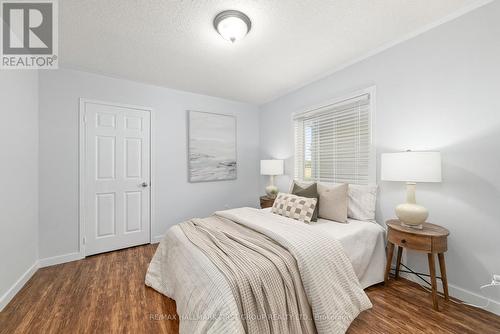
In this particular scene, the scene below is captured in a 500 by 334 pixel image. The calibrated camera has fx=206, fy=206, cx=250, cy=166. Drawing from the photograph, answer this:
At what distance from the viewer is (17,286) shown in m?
1.97

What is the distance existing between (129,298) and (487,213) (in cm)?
314

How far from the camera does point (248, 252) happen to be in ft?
4.83

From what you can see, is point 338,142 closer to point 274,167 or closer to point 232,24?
point 274,167

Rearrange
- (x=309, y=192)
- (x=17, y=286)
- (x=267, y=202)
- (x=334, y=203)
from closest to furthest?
(x=17, y=286) < (x=334, y=203) < (x=309, y=192) < (x=267, y=202)

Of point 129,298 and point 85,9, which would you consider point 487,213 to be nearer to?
point 129,298

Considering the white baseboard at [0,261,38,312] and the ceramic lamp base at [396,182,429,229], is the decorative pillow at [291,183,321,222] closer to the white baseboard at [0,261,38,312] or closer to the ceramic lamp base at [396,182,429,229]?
the ceramic lamp base at [396,182,429,229]

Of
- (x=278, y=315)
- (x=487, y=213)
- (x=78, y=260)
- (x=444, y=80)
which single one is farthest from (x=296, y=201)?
(x=78, y=260)

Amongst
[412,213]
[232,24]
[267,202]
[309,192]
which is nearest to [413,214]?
[412,213]

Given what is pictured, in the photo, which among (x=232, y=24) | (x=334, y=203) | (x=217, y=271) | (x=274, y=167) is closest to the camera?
(x=217, y=271)

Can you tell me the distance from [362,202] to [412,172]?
732 mm

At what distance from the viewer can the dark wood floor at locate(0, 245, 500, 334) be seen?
4.99 feet

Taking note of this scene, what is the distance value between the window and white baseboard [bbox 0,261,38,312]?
3.50 meters

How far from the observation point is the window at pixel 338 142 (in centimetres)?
254

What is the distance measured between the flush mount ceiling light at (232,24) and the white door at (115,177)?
77.4 inches
